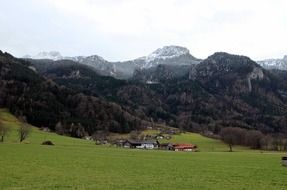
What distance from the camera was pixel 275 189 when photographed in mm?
36031

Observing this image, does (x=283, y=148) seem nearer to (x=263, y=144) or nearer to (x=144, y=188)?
(x=263, y=144)

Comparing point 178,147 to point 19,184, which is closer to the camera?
point 19,184

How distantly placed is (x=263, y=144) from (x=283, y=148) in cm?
855

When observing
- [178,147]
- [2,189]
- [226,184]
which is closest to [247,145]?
[178,147]

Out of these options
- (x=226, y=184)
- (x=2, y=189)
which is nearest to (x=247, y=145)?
(x=226, y=184)

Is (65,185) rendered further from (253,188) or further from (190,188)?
(253,188)

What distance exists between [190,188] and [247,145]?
17034cm

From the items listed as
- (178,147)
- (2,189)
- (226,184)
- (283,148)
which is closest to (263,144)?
(283,148)

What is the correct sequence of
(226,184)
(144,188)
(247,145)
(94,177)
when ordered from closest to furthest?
(144,188) → (226,184) → (94,177) → (247,145)

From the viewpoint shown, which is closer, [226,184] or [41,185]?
[41,185]

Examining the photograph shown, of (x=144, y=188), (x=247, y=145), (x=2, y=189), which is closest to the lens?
(x=2, y=189)

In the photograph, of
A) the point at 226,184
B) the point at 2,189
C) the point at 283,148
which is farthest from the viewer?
the point at 283,148

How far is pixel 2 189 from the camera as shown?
3206cm

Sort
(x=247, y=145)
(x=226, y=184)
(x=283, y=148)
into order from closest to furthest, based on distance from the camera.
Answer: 1. (x=226, y=184)
2. (x=283, y=148)
3. (x=247, y=145)
